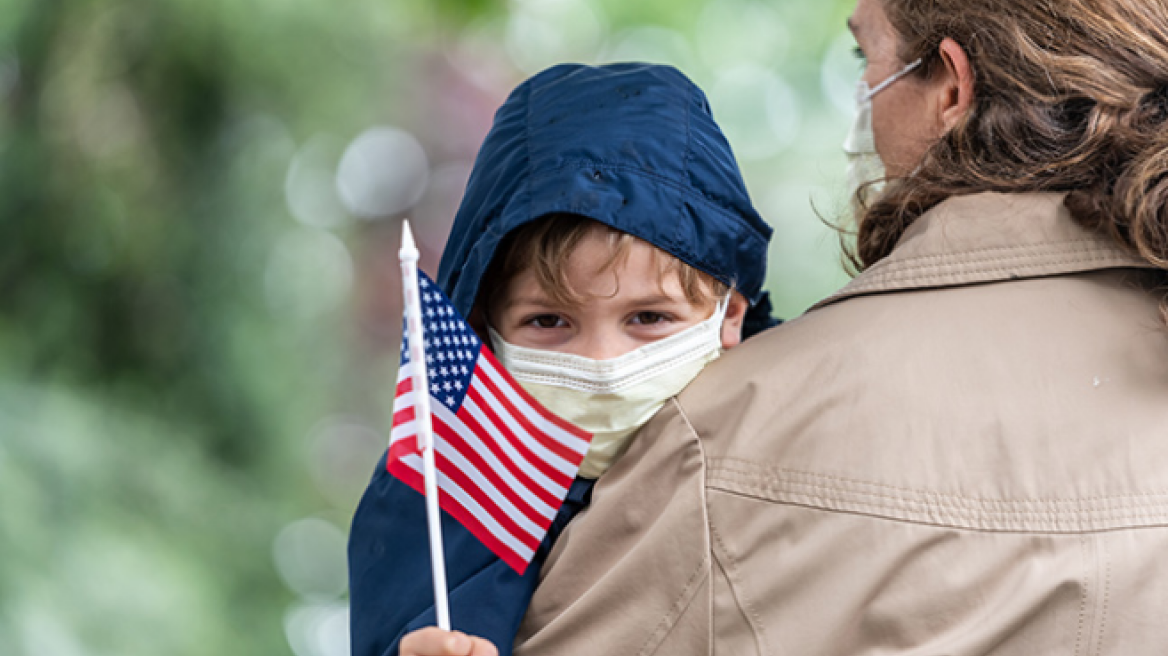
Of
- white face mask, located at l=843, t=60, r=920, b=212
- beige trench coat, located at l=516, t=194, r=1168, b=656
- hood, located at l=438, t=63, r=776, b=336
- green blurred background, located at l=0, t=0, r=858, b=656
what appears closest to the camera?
beige trench coat, located at l=516, t=194, r=1168, b=656

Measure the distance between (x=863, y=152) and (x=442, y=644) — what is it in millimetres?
1085

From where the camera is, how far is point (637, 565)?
1.33 meters

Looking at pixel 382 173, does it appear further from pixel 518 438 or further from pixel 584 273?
pixel 518 438

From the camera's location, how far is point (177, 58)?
3086 millimetres

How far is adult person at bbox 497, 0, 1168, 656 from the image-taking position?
122cm

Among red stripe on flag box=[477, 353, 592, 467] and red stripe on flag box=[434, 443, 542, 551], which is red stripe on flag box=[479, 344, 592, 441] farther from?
red stripe on flag box=[434, 443, 542, 551]

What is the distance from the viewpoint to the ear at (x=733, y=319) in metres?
1.81

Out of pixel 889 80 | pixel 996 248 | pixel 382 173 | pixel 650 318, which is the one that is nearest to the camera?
pixel 996 248

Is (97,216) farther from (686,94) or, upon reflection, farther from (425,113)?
(686,94)

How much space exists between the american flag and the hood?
0.22m

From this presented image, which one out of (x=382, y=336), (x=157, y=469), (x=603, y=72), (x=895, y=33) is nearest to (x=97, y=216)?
(x=157, y=469)

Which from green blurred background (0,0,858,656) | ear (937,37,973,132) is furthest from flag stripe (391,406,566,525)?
green blurred background (0,0,858,656)

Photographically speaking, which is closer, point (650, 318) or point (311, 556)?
point (650, 318)

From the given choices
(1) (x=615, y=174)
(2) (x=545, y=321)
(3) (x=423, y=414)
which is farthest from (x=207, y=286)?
(3) (x=423, y=414)
